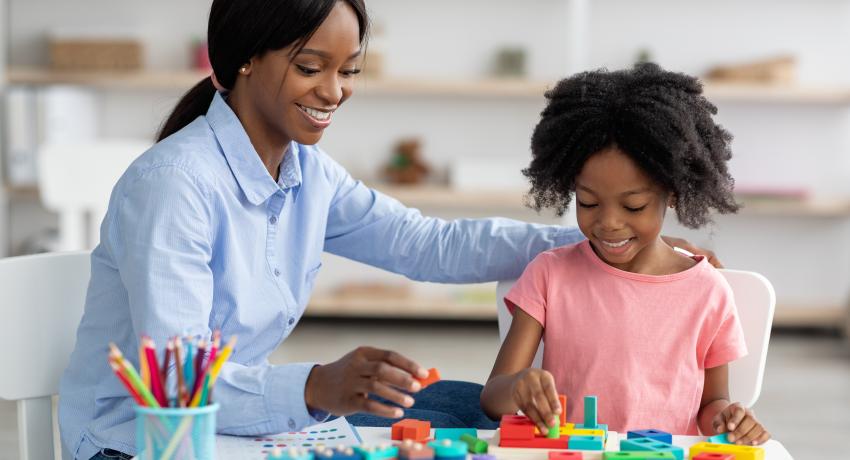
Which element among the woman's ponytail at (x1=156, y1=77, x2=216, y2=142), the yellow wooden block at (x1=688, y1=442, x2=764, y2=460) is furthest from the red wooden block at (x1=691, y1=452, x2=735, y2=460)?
Answer: the woman's ponytail at (x1=156, y1=77, x2=216, y2=142)

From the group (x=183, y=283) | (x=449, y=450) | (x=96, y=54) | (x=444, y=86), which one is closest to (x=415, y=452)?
(x=449, y=450)

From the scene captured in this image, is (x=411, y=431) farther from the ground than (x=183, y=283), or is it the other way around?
(x=183, y=283)

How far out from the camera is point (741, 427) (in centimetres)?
125

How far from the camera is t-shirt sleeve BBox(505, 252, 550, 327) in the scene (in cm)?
155

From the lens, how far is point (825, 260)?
15.3 feet

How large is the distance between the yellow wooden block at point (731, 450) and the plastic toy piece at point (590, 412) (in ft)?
0.38

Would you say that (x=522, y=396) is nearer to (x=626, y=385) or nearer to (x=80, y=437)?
(x=626, y=385)

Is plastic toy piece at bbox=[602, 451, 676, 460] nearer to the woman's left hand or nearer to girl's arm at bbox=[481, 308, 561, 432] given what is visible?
girl's arm at bbox=[481, 308, 561, 432]

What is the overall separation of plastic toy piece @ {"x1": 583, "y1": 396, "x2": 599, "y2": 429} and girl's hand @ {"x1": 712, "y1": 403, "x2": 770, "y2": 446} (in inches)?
6.2

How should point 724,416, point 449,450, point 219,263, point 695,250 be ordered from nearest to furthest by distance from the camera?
point 449,450
point 724,416
point 219,263
point 695,250

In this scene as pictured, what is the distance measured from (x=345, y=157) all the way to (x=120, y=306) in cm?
331

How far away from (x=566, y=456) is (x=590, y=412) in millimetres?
121

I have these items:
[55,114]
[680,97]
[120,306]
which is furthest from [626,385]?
[55,114]

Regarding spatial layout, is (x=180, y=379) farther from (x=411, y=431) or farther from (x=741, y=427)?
(x=741, y=427)
